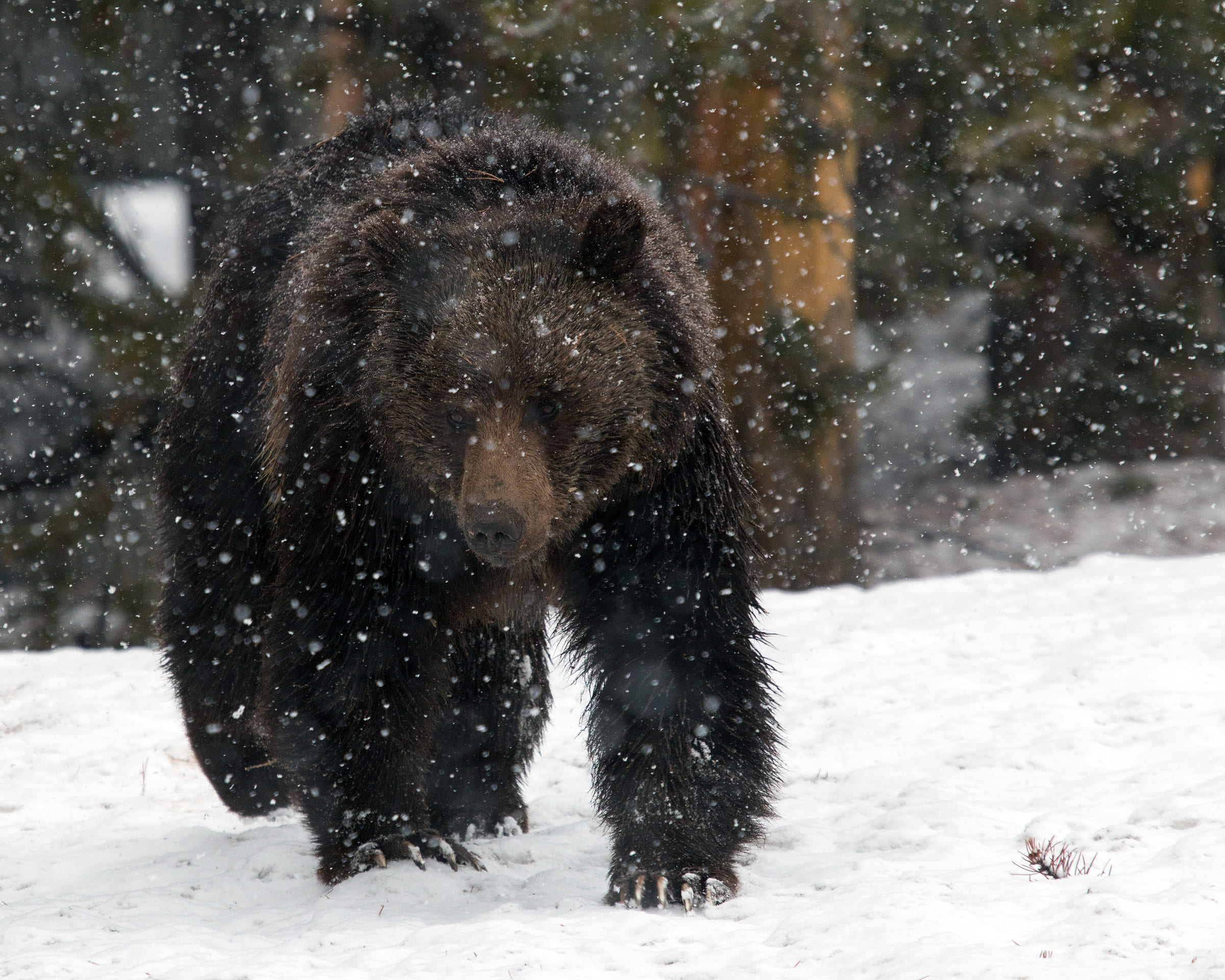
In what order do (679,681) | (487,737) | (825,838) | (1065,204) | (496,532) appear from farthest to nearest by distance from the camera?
1. (1065,204)
2. (487,737)
3. (825,838)
4. (679,681)
5. (496,532)

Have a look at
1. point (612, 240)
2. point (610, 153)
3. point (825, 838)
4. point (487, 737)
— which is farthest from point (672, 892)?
point (610, 153)

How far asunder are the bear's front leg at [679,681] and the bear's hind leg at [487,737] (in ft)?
3.42

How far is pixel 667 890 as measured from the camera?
12.2ft

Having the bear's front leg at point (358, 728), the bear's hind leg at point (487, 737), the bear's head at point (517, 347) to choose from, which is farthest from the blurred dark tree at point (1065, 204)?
the bear's front leg at point (358, 728)

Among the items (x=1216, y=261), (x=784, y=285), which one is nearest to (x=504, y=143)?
(x=784, y=285)

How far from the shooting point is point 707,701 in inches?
152

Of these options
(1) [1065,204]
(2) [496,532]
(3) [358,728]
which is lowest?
(3) [358,728]

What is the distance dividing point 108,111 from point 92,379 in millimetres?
1865

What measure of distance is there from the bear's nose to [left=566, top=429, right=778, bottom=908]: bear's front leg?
0.62 m

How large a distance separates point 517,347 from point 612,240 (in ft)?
1.44

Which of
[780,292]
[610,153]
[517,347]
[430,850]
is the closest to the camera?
[517,347]

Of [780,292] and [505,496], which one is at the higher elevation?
[780,292]

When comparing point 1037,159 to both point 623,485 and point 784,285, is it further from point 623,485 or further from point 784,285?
point 623,485

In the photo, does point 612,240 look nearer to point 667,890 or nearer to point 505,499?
point 505,499
